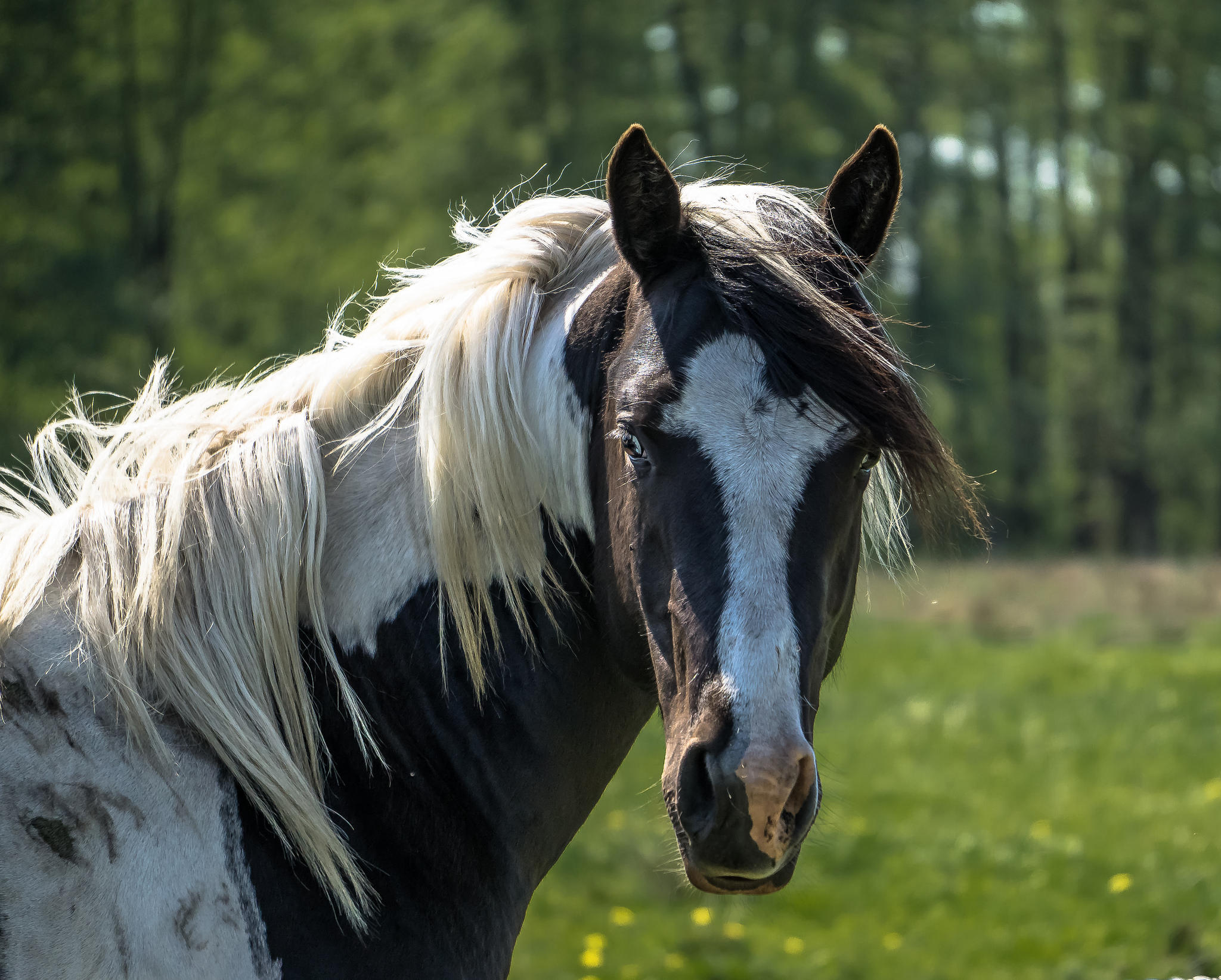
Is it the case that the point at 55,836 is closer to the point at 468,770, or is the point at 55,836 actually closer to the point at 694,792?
the point at 468,770

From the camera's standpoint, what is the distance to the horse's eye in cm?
183

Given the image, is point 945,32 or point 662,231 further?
point 945,32

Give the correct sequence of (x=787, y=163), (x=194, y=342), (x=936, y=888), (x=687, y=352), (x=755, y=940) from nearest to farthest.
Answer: (x=687, y=352)
(x=755, y=940)
(x=936, y=888)
(x=194, y=342)
(x=787, y=163)

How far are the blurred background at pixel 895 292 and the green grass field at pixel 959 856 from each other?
29 mm

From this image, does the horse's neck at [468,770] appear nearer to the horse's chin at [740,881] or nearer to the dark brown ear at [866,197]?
the horse's chin at [740,881]

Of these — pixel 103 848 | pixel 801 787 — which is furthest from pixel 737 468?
pixel 103 848

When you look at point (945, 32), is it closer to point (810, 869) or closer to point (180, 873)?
point (810, 869)

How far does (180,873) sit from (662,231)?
1.38 metres

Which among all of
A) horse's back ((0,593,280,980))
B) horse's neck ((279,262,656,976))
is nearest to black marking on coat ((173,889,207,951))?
horse's back ((0,593,280,980))

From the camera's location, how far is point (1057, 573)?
54.3 ft


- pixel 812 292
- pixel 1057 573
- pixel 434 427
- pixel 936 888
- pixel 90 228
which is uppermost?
pixel 812 292

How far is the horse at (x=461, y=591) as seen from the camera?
1658 millimetres

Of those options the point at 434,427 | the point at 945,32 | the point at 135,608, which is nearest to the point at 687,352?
the point at 434,427

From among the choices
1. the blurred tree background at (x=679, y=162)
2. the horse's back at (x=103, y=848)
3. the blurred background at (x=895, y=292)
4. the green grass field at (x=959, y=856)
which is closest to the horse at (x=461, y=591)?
the horse's back at (x=103, y=848)
